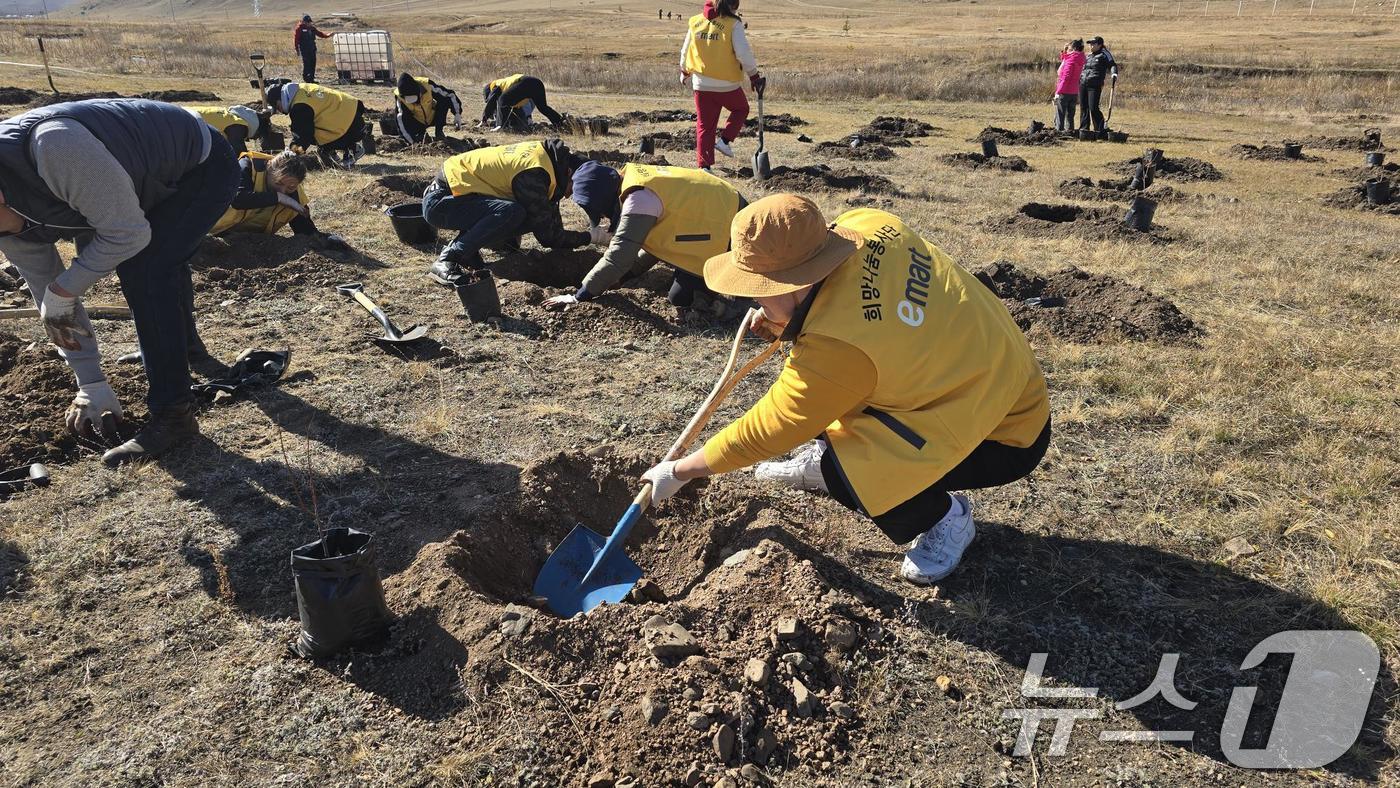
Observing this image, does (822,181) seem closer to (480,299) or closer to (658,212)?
(658,212)

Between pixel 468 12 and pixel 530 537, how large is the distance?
86657mm

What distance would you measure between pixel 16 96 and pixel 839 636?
2049 centimetres

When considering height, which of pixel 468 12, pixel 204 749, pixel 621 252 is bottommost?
pixel 204 749

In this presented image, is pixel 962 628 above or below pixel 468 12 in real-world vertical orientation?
below

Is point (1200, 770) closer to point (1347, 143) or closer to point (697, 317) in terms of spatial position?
point (697, 317)

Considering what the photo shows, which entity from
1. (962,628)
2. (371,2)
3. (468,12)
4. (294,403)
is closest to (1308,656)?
(962,628)

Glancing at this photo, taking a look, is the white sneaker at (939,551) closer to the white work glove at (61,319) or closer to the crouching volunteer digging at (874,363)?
the crouching volunteer digging at (874,363)

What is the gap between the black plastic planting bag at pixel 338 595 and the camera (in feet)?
8.35

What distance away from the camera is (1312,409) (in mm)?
4391

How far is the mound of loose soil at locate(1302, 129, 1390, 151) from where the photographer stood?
1357cm

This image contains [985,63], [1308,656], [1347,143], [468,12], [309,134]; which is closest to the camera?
[1308,656]

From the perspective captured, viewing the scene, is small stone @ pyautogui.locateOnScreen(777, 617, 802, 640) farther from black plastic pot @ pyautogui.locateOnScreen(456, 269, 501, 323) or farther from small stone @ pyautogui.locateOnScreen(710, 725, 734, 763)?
black plastic pot @ pyautogui.locateOnScreen(456, 269, 501, 323)

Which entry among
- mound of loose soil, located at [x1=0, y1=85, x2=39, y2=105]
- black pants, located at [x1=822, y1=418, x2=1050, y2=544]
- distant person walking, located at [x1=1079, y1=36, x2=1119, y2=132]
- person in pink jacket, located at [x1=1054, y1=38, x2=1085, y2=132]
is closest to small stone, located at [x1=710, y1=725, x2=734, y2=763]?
black pants, located at [x1=822, y1=418, x2=1050, y2=544]

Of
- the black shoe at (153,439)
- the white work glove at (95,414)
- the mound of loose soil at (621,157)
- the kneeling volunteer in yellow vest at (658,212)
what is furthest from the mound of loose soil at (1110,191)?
the white work glove at (95,414)
